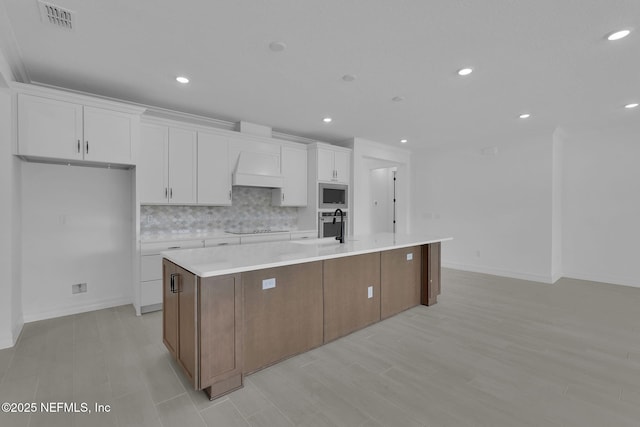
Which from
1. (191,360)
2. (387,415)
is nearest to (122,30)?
(191,360)

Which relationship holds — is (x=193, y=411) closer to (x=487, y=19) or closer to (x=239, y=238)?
(x=239, y=238)

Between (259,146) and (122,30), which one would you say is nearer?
(122,30)

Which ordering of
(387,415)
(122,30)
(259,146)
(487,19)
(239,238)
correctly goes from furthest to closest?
(259,146), (239,238), (122,30), (487,19), (387,415)

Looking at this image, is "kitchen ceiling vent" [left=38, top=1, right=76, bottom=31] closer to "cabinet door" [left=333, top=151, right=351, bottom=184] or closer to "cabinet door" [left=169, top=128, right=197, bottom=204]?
"cabinet door" [left=169, top=128, right=197, bottom=204]

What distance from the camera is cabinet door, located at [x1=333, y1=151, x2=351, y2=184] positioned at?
5398mm

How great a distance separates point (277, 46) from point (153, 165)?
2.28 m

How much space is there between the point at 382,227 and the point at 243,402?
23.3 ft

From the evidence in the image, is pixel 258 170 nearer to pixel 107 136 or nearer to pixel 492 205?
pixel 107 136

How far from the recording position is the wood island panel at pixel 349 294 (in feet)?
9.04

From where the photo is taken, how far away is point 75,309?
11.6ft

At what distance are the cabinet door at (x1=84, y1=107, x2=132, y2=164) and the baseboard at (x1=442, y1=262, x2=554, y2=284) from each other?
19.9 feet

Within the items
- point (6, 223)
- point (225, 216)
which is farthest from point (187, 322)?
point (225, 216)

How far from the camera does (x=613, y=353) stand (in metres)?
2.60

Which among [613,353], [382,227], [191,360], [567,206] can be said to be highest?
[567,206]
